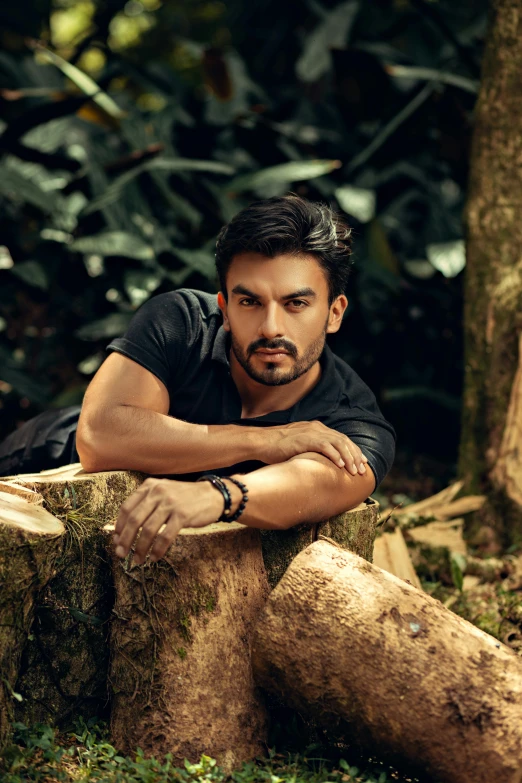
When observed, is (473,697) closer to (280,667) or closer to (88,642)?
(280,667)

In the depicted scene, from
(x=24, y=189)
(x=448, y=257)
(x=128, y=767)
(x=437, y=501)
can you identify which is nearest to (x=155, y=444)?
(x=128, y=767)

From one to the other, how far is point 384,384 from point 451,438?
2.03 feet

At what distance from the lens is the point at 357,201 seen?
6.28 meters

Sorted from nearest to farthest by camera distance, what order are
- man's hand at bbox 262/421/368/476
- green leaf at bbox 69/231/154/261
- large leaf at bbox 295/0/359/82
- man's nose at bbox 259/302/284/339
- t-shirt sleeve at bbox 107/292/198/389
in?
1. man's hand at bbox 262/421/368/476
2. man's nose at bbox 259/302/284/339
3. t-shirt sleeve at bbox 107/292/198/389
4. green leaf at bbox 69/231/154/261
5. large leaf at bbox 295/0/359/82

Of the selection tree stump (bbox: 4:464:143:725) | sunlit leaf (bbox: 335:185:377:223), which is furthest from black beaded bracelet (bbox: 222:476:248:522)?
sunlit leaf (bbox: 335:185:377:223)

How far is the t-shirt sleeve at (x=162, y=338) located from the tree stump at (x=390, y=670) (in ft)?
3.11

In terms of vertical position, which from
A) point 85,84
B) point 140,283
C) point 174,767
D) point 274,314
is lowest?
point 174,767

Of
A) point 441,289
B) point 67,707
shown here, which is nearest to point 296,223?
point 67,707

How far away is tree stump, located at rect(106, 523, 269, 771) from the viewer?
2.75 metres

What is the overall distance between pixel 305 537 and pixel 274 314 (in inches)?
30.4

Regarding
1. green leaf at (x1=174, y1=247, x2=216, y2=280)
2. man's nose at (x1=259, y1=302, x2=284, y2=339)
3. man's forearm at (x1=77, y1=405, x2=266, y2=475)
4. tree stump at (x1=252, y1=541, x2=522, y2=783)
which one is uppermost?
green leaf at (x1=174, y1=247, x2=216, y2=280)

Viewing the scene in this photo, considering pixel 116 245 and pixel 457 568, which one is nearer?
pixel 457 568

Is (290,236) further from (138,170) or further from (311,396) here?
(138,170)

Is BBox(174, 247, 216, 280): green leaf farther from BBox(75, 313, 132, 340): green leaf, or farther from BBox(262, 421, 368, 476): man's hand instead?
BBox(262, 421, 368, 476): man's hand
